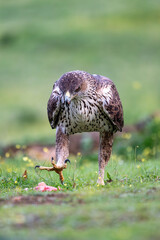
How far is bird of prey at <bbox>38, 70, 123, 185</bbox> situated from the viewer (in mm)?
6281

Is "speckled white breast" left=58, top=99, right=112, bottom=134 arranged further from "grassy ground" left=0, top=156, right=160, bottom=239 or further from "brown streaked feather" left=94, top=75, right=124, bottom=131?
"grassy ground" left=0, top=156, right=160, bottom=239

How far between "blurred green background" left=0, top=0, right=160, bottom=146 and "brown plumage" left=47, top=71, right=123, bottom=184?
7663 millimetres

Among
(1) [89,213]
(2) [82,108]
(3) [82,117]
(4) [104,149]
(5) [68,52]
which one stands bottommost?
(1) [89,213]

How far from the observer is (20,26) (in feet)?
76.7

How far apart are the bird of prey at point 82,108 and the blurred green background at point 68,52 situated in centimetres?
766

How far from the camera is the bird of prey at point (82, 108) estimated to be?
6.28m

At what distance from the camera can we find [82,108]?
627 centimetres

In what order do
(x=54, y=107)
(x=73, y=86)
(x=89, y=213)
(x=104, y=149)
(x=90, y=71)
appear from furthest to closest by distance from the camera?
1. (x=90, y=71)
2. (x=104, y=149)
3. (x=54, y=107)
4. (x=73, y=86)
5. (x=89, y=213)

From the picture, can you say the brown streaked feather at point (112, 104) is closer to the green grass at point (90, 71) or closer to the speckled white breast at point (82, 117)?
the speckled white breast at point (82, 117)

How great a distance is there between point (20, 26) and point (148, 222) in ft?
66.5

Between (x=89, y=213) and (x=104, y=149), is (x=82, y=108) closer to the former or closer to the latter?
(x=104, y=149)

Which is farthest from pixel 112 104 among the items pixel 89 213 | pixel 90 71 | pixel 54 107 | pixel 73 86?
pixel 90 71

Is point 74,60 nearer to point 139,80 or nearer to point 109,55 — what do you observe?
point 109,55

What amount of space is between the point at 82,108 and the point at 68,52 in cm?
1527
